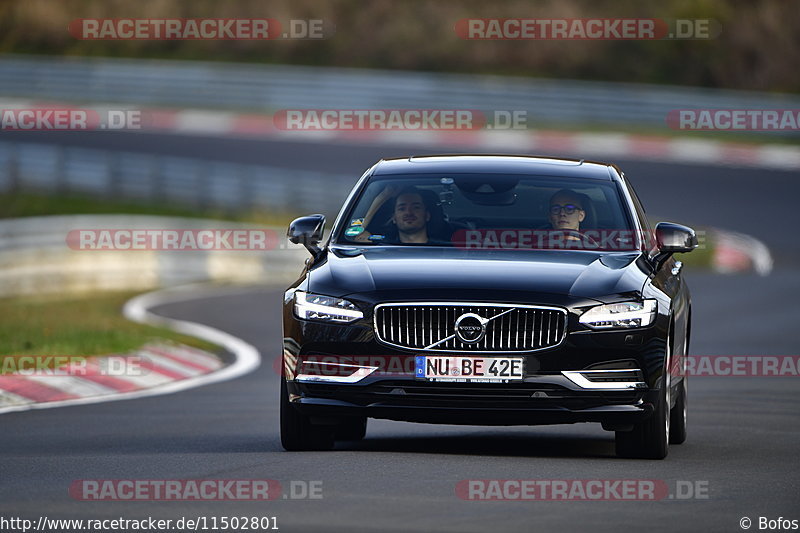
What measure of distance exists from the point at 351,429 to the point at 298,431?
0.76 m

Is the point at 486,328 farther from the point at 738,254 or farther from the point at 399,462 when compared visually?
the point at 738,254

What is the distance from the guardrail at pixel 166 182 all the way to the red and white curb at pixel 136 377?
14.3 metres

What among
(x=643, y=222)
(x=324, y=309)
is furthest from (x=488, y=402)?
(x=643, y=222)

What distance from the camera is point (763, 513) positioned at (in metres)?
7.72

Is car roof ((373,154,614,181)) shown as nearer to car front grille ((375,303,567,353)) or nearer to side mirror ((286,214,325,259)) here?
side mirror ((286,214,325,259))

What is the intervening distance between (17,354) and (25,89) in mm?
33664

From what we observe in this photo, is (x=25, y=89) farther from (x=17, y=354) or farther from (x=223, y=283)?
(x=17, y=354)

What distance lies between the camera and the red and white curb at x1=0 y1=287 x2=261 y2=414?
13328 mm

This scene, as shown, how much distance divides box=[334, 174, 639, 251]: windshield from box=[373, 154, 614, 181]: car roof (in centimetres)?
7

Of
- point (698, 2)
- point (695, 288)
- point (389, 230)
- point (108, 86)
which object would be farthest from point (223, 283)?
point (698, 2)

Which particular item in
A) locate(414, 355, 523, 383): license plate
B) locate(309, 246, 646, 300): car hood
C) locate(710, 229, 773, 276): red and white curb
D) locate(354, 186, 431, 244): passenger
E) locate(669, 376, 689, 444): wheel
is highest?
locate(354, 186, 431, 244): passenger

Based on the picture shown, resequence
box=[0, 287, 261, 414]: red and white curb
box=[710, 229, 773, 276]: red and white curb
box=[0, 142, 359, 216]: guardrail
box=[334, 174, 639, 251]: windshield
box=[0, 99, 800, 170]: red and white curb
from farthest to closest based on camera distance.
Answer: box=[0, 99, 800, 170]: red and white curb, box=[0, 142, 359, 216]: guardrail, box=[710, 229, 773, 276]: red and white curb, box=[0, 287, 261, 414]: red and white curb, box=[334, 174, 639, 251]: windshield

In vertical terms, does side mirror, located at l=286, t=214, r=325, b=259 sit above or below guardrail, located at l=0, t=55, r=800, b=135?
below

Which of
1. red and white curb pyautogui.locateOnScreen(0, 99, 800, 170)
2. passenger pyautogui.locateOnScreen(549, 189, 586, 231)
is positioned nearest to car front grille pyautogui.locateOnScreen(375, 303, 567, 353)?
passenger pyautogui.locateOnScreen(549, 189, 586, 231)
